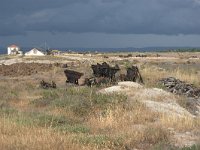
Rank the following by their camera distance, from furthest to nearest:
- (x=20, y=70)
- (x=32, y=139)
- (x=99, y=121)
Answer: (x=20, y=70)
(x=99, y=121)
(x=32, y=139)

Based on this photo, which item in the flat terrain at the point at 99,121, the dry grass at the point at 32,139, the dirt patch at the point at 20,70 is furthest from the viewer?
the dirt patch at the point at 20,70

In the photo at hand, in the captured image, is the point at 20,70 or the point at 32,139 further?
the point at 20,70

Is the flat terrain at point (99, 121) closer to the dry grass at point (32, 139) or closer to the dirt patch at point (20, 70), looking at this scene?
the dry grass at point (32, 139)

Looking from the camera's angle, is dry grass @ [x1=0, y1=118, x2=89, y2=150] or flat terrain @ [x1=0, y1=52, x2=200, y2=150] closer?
dry grass @ [x1=0, y1=118, x2=89, y2=150]

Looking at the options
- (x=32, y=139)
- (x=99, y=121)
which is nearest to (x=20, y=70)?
(x=99, y=121)

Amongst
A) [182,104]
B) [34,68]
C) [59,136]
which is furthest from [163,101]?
[34,68]

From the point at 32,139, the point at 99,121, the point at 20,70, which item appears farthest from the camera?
the point at 20,70

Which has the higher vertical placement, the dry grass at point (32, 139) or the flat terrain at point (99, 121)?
the dry grass at point (32, 139)

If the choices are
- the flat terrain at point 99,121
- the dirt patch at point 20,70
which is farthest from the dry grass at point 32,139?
the dirt patch at point 20,70

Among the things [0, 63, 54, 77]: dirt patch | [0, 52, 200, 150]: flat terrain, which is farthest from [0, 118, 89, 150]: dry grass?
[0, 63, 54, 77]: dirt patch

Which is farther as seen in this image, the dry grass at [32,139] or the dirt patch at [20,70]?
the dirt patch at [20,70]

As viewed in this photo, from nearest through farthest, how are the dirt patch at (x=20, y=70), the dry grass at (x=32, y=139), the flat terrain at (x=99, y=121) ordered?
the dry grass at (x=32, y=139)
the flat terrain at (x=99, y=121)
the dirt patch at (x=20, y=70)

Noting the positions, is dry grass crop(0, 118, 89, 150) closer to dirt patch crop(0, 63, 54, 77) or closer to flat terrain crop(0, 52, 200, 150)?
flat terrain crop(0, 52, 200, 150)

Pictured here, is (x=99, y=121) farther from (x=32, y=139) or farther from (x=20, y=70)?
(x=20, y=70)
